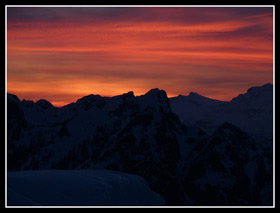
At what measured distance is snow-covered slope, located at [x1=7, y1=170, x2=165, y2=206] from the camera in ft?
151

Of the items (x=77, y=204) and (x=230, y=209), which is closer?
(x=230, y=209)

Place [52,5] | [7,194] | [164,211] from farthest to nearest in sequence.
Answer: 1. [52,5]
2. [7,194]
3. [164,211]

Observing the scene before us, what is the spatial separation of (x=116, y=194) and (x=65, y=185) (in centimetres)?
575

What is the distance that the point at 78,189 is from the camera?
4809 cm

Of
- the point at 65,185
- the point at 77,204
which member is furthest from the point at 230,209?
the point at 65,185

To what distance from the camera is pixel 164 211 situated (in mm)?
33188

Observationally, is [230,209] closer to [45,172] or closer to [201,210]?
[201,210]

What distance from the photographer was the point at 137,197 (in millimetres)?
53719

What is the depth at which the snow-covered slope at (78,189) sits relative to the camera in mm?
46125

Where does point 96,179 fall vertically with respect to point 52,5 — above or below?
below
